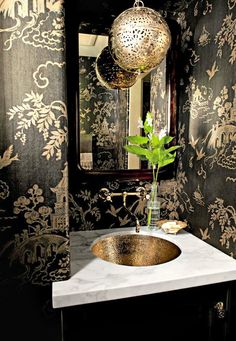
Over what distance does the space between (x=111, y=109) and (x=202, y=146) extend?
18.8 inches

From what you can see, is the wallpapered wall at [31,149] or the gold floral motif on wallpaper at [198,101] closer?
the wallpapered wall at [31,149]

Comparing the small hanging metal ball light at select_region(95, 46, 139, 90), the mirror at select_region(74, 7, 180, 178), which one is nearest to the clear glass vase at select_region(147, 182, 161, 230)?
the mirror at select_region(74, 7, 180, 178)

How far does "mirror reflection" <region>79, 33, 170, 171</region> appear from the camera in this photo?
4.42 ft

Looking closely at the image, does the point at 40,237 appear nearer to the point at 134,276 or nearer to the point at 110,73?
the point at 134,276

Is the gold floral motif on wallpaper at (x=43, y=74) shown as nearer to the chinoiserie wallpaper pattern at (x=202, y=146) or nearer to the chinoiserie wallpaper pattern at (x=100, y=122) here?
the chinoiserie wallpaper pattern at (x=100, y=122)

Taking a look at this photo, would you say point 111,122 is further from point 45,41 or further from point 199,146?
point 45,41

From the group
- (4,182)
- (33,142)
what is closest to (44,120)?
(33,142)

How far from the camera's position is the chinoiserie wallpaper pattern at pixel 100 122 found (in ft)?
4.42

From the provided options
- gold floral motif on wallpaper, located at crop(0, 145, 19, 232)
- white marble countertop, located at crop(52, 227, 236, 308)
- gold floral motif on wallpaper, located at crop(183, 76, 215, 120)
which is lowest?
white marble countertop, located at crop(52, 227, 236, 308)

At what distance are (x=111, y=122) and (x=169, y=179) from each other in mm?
445

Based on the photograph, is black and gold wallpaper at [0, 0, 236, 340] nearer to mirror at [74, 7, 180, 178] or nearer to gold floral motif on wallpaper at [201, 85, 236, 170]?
gold floral motif on wallpaper at [201, 85, 236, 170]

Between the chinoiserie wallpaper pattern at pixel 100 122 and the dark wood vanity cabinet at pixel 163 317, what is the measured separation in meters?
0.68

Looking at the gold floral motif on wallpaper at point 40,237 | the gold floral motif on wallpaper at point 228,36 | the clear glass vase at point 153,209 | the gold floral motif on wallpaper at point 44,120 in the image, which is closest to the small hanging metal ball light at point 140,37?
the gold floral motif on wallpaper at point 228,36

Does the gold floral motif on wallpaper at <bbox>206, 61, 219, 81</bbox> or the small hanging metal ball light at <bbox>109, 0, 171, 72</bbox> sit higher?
the small hanging metal ball light at <bbox>109, 0, 171, 72</bbox>
